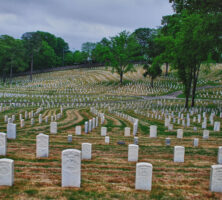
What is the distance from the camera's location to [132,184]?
7.12m

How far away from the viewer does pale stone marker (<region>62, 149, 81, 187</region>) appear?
686 centimetres

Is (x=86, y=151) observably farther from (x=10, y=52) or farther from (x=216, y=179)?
(x=10, y=52)

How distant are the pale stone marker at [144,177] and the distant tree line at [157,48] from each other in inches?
567

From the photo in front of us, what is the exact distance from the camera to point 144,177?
6738mm

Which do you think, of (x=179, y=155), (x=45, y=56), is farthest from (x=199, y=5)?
(x=45, y=56)

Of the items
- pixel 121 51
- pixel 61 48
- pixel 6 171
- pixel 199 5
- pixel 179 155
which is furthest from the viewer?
pixel 61 48

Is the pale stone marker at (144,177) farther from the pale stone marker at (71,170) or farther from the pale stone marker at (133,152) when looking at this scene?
the pale stone marker at (133,152)

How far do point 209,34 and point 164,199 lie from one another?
18166 mm

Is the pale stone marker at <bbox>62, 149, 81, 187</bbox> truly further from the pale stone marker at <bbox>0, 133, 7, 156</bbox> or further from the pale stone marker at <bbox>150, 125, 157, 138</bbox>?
the pale stone marker at <bbox>150, 125, 157, 138</bbox>

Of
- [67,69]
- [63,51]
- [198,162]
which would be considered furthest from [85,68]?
[198,162]

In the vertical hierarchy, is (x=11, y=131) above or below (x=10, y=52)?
below

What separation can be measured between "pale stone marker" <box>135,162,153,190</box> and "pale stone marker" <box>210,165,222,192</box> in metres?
1.79

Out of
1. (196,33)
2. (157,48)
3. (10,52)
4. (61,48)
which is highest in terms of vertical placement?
(61,48)

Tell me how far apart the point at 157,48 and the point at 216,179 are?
58226 mm
